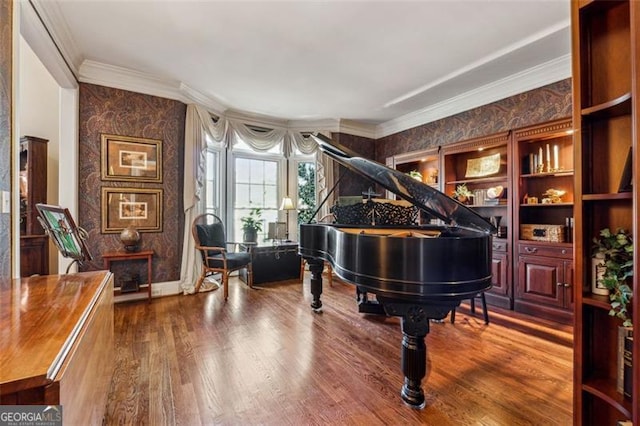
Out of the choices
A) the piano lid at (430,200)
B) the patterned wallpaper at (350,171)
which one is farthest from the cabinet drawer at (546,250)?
the patterned wallpaper at (350,171)

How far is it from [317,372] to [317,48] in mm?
2981

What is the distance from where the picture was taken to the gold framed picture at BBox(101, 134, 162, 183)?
349 centimetres

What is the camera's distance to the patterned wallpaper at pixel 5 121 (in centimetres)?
162

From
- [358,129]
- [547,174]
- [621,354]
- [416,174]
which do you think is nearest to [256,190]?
[358,129]

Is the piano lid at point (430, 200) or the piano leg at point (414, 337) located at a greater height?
the piano lid at point (430, 200)

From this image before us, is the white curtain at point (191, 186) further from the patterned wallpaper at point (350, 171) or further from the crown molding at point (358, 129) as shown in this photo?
the crown molding at point (358, 129)

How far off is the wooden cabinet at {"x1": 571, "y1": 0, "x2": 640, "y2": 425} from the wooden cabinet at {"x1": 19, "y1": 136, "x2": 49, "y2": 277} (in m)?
5.12

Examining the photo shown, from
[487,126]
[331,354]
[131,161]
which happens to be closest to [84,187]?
[131,161]

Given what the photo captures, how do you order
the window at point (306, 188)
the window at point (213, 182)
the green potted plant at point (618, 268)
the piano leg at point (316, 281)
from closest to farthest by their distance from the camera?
the green potted plant at point (618, 268), the piano leg at point (316, 281), the window at point (213, 182), the window at point (306, 188)

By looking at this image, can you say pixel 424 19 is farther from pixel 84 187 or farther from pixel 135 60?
pixel 84 187

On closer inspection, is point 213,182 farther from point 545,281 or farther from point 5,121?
point 545,281

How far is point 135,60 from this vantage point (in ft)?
10.6

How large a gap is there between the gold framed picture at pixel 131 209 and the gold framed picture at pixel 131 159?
0.57 feet

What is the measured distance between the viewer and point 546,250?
3.15m
